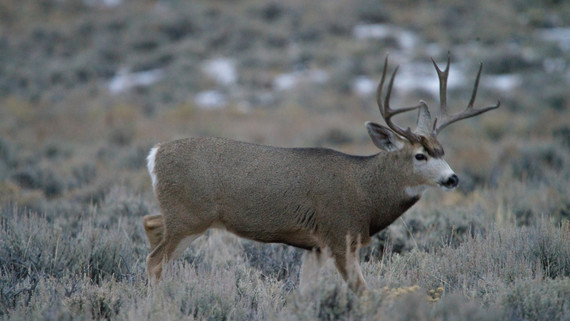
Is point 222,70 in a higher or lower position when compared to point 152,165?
higher

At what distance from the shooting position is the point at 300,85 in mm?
20781

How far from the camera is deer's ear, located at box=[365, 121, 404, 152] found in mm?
5738

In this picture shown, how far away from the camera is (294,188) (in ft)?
18.1

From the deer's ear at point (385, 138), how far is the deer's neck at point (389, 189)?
0.23ft

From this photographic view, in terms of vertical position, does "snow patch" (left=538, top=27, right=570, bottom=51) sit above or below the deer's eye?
above

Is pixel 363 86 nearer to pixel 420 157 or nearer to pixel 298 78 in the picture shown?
pixel 298 78

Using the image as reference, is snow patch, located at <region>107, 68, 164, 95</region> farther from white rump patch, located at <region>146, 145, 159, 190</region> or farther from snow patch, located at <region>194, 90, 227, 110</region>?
white rump patch, located at <region>146, 145, 159, 190</region>

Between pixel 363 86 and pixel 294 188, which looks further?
pixel 363 86

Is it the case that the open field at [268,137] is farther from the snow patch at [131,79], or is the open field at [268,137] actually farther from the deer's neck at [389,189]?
the deer's neck at [389,189]

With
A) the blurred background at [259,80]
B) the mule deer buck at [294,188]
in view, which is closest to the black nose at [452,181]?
the mule deer buck at [294,188]

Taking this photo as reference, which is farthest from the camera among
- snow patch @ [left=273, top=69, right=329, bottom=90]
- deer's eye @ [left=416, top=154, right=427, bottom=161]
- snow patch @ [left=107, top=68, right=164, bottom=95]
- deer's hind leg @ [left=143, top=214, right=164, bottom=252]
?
snow patch @ [left=107, top=68, right=164, bottom=95]

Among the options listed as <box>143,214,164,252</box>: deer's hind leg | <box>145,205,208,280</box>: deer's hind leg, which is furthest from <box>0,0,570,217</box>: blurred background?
<box>145,205,208,280</box>: deer's hind leg

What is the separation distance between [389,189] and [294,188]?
944mm

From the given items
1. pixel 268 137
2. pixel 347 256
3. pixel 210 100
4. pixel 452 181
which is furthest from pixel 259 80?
pixel 347 256
